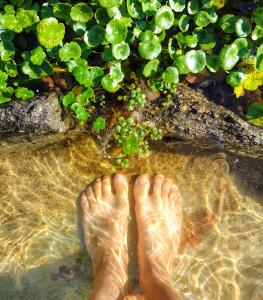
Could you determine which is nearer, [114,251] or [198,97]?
[198,97]

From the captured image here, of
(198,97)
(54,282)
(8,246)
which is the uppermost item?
(198,97)

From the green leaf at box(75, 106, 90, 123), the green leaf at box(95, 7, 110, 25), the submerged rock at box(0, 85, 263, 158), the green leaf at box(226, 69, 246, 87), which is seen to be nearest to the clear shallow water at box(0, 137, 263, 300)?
the submerged rock at box(0, 85, 263, 158)

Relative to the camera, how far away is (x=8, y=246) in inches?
137

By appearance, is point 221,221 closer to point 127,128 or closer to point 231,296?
point 231,296

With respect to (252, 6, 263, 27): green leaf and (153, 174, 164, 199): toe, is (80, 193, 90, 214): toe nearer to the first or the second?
(153, 174, 164, 199): toe

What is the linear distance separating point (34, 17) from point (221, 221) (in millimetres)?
2304

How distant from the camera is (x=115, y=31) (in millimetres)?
2828

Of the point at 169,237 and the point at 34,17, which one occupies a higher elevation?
the point at 34,17

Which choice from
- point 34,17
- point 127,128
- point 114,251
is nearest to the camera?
point 34,17

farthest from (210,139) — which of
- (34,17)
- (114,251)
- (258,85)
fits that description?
(34,17)

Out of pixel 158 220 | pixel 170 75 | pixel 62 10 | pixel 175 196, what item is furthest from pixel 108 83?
pixel 158 220

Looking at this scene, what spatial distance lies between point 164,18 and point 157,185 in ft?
4.83

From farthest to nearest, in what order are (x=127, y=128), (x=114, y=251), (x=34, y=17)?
1. (x=114, y=251)
2. (x=127, y=128)
3. (x=34, y=17)

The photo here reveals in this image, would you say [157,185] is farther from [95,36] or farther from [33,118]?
[95,36]
